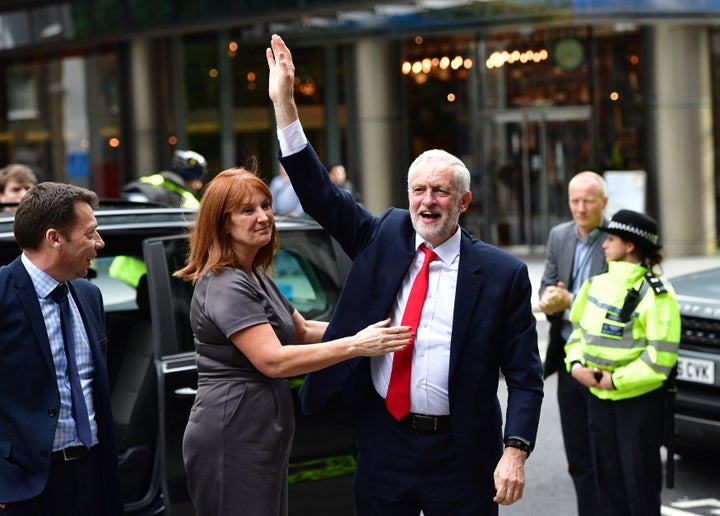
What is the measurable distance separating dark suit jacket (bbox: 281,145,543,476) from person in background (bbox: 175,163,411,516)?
0.53 ft

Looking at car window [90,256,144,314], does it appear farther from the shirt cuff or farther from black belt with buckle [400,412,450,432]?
black belt with buckle [400,412,450,432]

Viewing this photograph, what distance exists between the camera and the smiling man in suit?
3.96 meters

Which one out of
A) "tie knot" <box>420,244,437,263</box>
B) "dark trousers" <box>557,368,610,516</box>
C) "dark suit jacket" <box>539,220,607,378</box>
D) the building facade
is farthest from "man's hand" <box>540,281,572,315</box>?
the building facade

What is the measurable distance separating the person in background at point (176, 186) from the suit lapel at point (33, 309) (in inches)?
174

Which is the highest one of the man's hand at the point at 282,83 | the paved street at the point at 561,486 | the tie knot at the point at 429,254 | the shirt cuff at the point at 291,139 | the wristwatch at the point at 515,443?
the man's hand at the point at 282,83

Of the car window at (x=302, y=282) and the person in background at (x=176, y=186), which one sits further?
the person in background at (x=176, y=186)

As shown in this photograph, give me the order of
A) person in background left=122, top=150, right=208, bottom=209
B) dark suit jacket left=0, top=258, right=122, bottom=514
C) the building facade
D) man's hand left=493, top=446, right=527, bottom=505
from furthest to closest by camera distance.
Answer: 1. the building facade
2. person in background left=122, top=150, right=208, bottom=209
3. man's hand left=493, top=446, right=527, bottom=505
4. dark suit jacket left=0, top=258, right=122, bottom=514

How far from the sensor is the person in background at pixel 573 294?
19.4ft

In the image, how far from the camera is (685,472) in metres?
7.35

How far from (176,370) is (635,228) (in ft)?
6.97

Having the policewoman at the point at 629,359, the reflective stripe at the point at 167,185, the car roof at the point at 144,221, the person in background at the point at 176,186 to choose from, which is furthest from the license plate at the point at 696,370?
the reflective stripe at the point at 167,185

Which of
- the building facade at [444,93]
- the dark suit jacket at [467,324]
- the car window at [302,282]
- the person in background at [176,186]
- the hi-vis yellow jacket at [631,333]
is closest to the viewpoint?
the dark suit jacket at [467,324]

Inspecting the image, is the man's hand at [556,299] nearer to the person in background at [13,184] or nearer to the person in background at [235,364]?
the person in background at [235,364]

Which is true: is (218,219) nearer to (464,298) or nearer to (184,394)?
(464,298)
